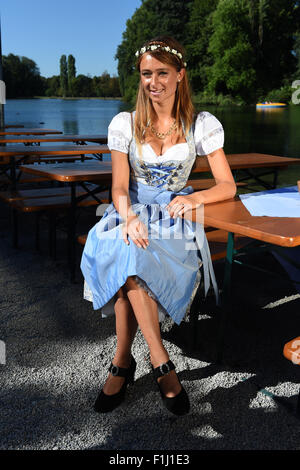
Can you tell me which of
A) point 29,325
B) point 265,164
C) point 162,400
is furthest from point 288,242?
point 265,164

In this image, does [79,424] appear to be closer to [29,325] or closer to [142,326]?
[142,326]

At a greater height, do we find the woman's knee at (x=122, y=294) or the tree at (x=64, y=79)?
the tree at (x=64, y=79)

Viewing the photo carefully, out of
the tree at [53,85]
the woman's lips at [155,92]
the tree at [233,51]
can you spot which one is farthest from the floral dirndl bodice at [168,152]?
the tree at [53,85]

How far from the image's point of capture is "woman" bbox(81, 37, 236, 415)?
2066mm

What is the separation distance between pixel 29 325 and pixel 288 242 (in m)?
1.90

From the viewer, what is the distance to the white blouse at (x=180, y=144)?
2.45 m

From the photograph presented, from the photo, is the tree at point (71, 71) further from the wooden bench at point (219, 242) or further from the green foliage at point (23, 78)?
the wooden bench at point (219, 242)

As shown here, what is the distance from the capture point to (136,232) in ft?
6.77

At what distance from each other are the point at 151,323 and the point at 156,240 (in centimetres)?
38

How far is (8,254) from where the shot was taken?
4.26m

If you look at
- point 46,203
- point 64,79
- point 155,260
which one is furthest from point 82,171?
point 64,79

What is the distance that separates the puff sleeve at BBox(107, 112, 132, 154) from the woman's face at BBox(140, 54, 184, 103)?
0.65 feet

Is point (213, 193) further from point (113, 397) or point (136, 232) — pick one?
point (113, 397)

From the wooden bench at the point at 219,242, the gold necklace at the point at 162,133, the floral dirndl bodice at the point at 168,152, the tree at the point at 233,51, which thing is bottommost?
the wooden bench at the point at 219,242
